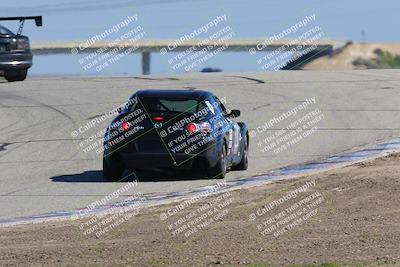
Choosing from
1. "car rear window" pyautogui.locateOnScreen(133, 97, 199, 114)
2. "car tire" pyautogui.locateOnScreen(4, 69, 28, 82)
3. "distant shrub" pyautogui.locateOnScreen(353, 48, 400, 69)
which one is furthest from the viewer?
"distant shrub" pyautogui.locateOnScreen(353, 48, 400, 69)

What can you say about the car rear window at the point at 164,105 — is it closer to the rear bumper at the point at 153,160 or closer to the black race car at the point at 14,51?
the rear bumper at the point at 153,160

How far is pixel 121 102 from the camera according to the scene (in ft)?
90.4

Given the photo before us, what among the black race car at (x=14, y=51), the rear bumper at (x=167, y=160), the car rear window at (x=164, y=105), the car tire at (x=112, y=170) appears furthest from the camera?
the black race car at (x=14, y=51)

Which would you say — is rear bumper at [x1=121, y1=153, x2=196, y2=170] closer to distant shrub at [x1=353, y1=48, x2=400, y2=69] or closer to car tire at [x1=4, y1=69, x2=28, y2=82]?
car tire at [x1=4, y1=69, x2=28, y2=82]

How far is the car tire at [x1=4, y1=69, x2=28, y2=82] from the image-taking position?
30.6m

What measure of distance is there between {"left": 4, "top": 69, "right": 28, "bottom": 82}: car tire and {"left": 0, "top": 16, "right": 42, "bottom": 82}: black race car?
0.43 metres

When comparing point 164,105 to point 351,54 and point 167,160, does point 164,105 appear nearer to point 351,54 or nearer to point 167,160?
point 167,160

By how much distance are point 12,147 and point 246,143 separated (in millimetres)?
4642

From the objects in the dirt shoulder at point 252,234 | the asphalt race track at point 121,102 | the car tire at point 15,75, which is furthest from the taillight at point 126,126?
the car tire at point 15,75

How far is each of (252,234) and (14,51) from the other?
1889 cm

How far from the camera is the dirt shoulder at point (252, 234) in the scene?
9797 millimetres

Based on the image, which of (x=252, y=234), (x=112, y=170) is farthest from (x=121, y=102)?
(x=252, y=234)

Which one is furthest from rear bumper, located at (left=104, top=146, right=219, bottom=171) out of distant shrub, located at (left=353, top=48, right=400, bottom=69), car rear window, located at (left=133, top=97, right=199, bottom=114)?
distant shrub, located at (left=353, top=48, right=400, bottom=69)

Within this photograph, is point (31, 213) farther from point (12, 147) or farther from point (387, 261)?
point (12, 147)
